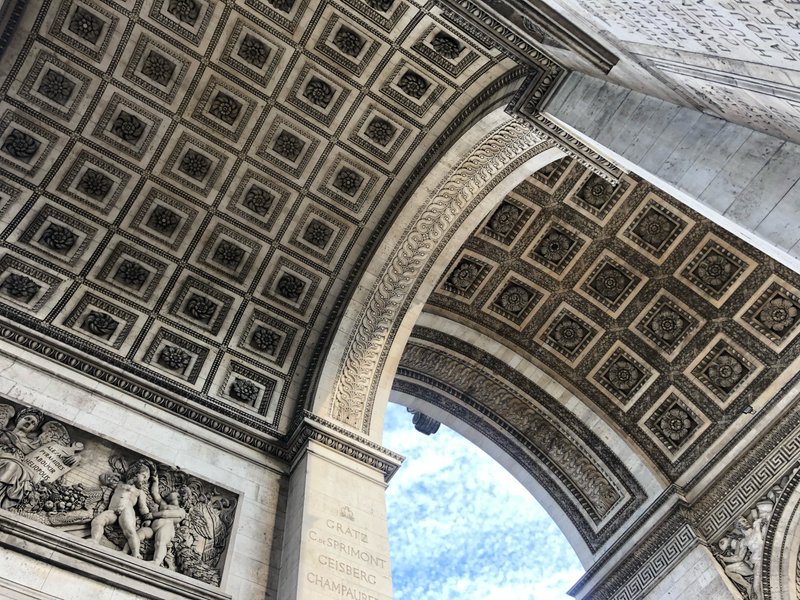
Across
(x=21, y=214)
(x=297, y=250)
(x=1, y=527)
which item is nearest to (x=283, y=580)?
(x=1, y=527)

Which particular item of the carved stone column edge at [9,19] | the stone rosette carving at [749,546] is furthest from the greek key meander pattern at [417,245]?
the stone rosette carving at [749,546]

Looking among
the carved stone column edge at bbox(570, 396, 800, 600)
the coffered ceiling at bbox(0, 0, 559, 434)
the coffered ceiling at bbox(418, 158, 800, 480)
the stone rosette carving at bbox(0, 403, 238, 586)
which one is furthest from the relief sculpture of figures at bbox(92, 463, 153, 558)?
the carved stone column edge at bbox(570, 396, 800, 600)

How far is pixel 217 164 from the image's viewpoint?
460 inches

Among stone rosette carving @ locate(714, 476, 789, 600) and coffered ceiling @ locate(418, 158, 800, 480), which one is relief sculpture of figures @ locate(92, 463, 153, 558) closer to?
coffered ceiling @ locate(418, 158, 800, 480)

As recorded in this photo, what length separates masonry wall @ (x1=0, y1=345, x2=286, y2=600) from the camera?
8289mm

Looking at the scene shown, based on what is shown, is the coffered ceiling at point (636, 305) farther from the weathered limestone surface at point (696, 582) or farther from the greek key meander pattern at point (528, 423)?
the weathered limestone surface at point (696, 582)

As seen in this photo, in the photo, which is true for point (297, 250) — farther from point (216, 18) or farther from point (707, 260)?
point (707, 260)

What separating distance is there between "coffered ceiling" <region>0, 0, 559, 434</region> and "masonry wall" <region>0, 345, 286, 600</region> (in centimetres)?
51

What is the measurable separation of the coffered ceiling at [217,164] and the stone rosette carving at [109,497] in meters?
1.31

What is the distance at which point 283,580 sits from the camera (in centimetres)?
802

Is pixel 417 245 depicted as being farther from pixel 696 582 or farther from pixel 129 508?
pixel 696 582

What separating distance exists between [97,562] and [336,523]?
2692 mm

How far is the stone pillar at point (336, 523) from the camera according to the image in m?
7.82

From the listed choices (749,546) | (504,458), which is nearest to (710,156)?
(749,546)
